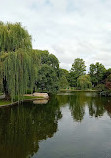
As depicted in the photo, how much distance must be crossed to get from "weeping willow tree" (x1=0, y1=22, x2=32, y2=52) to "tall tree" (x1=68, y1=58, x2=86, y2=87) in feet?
156

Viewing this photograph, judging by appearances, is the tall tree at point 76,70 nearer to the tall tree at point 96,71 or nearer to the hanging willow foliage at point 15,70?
the tall tree at point 96,71

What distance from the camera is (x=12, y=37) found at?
61.5 feet

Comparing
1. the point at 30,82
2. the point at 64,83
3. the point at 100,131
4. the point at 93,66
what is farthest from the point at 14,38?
the point at 93,66

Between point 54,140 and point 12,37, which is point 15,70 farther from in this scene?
point 54,140

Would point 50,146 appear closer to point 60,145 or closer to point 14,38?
point 60,145

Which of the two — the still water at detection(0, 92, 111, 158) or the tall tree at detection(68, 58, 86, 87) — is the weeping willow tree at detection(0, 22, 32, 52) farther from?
the tall tree at detection(68, 58, 86, 87)

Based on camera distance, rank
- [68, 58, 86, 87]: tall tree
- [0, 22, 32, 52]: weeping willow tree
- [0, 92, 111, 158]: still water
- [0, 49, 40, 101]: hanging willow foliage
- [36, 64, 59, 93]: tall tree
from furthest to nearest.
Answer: [68, 58, 86, 87]: tall tree < [36, 64, 59, 93]: tall tree < [0, 22, 32, 52]: weeping willow tree < [0, 49, 40, 101]: hanging willow foliage < [0, 92, 111, 158]: still water

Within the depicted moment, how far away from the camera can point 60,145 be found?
758 cm

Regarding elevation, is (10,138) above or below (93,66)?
below

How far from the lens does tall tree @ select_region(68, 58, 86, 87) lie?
66.6 m

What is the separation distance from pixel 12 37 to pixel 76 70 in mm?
52066

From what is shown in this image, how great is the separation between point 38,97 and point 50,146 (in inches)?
766

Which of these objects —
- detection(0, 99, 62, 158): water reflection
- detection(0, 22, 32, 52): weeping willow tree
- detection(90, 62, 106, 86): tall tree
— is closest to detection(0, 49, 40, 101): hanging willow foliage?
detection(0, 22, 32, 52): weeping willow tree

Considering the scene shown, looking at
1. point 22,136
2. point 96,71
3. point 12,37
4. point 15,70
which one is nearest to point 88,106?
point 15,70
